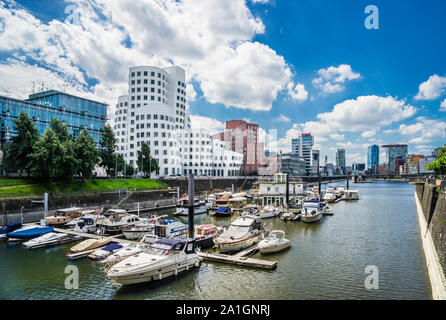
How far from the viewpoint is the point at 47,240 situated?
3123 centimetres

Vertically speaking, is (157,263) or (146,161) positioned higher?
(146,161)

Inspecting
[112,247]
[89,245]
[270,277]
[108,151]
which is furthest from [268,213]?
[108,151]

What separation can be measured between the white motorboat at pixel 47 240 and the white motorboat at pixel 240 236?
63.2 feet

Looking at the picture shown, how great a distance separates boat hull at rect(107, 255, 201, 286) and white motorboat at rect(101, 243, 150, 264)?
446cm

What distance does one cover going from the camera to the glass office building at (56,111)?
83500mm

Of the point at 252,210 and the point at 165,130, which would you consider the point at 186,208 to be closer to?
the point at 252,210

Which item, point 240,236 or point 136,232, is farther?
point 136,232

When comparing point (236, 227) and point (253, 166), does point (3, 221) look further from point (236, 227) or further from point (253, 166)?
point (253, 166)

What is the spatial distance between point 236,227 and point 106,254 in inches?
575

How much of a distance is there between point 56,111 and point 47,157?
6839 cm

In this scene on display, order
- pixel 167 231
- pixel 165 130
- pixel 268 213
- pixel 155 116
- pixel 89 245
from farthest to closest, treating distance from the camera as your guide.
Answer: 1. pixel 165 130
2. pixel 155 116
3. pixel 268 213
4. pixel 167 231
5. pixel 89 245

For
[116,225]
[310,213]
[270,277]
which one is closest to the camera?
[270,277]

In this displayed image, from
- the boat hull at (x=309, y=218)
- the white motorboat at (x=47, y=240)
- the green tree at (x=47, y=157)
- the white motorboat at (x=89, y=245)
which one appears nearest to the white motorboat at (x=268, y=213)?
the boat hull at (x=309, y=218)
